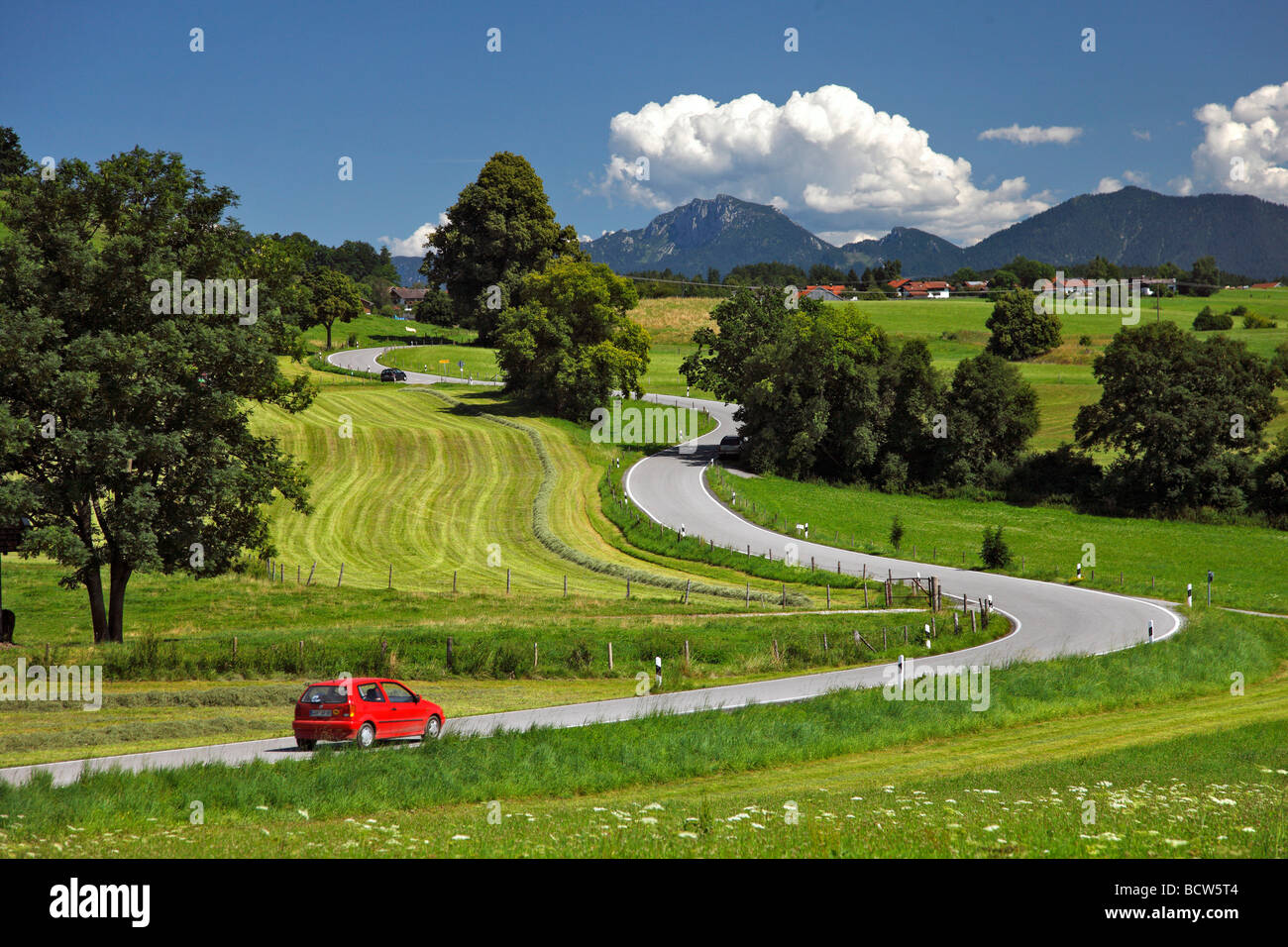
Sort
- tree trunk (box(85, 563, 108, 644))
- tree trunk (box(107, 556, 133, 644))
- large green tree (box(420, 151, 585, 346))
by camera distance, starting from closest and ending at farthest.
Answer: tree trunk (box(85, 563, 108, 644)) < tree trunk (box(107, 556, 133, 644)) < large green tree (box(420, 151, 585, 346))

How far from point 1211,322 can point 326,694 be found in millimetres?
151752

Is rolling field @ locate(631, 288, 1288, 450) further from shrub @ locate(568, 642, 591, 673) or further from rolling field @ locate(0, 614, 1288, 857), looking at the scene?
rolling field @ locate(0, 614, 1288, 857)

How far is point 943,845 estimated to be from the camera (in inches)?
403

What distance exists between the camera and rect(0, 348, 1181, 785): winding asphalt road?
19.7 metres

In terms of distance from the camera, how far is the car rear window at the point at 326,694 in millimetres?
19797

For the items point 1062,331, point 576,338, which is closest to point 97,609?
point 576,338

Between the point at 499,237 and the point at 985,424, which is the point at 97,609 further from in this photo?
the point at 499,237

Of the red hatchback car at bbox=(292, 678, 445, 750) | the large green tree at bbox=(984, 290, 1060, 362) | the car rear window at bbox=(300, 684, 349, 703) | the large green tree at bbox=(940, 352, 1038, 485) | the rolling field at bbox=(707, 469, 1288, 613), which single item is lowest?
the rolling field at bbox=(707, 469, 1288, 613)

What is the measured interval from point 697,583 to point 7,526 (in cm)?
2812

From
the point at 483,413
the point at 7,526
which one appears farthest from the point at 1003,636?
the point at 483,413

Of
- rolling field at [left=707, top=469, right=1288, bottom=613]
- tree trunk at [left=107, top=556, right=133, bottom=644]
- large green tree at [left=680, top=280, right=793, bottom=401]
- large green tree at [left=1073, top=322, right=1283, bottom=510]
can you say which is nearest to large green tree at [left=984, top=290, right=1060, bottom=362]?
large green tree at [left=1073, top=322, right=1283, bottom=510]

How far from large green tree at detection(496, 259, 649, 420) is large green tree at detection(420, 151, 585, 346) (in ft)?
61.3

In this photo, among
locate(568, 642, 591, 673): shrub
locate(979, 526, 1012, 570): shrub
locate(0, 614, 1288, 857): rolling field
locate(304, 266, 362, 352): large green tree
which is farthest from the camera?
locate(304, 266, 362, 352): large green tree
